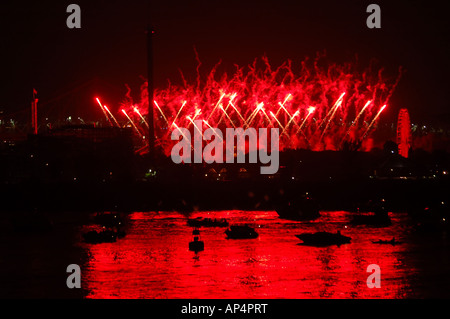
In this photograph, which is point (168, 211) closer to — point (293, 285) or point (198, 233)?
point (198, 233)

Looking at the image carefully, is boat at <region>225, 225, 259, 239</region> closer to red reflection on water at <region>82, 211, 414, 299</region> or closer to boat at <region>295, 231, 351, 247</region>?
red reflection on water at <region>82, 211, 414, 299</region>

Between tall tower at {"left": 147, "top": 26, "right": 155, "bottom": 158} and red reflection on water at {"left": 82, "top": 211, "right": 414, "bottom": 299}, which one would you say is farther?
tall tower at {"left": 147, "top": 26, "right": 155, "bottom": 158}

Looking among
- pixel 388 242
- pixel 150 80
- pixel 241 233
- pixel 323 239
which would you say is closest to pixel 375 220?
pixel 388 242

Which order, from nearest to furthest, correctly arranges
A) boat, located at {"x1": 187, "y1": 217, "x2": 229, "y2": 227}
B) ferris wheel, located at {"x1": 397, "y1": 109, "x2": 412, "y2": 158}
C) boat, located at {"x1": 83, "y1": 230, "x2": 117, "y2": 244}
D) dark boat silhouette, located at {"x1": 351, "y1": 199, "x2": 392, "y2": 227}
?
boat, located at {"x1": 83, "y1": 230, "x2": 117, "y2": 244}
boat, located at {"x1": 187, "y1": 217, "x2": 229, "y2": 227}
dark boat silhouette, located at {"x1": 351, "y1": 199, "x2": 392, "y2": 227}
ferris wheel, located at {"x1": 397, "y1": 109, "x2": 412, "y2": 158}

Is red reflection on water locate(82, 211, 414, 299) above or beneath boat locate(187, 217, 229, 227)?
beneath

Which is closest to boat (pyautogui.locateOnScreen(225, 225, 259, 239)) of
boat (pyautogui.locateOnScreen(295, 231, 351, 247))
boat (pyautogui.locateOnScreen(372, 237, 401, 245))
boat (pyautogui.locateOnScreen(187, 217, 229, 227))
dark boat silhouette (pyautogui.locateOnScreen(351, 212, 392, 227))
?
boat (pyautogui.locateOnScreen(295, 231, 351, 247))
